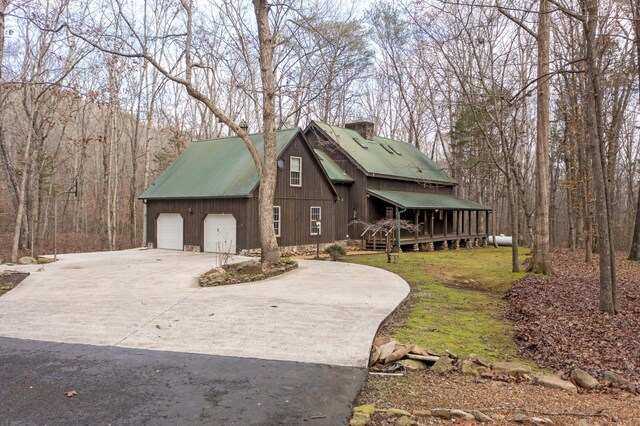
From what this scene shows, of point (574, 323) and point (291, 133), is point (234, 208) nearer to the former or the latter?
point (291, 133)

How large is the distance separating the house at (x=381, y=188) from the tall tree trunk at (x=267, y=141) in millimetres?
7775

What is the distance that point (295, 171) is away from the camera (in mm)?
21500

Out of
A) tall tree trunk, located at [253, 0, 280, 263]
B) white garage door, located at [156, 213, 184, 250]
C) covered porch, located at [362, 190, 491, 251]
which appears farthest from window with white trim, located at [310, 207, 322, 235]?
tall tree trunk, located at [253, 0, 280, 263]

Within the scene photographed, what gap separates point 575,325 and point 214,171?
17170 mm

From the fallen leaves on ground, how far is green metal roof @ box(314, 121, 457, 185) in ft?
42.1

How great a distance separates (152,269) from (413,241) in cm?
1492

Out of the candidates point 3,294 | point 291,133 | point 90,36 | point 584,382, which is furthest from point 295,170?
point 584,382

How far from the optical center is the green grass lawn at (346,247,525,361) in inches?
296

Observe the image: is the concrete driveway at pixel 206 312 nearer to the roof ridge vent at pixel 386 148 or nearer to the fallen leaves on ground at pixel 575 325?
the fallen leaves on ground at pixel 575 325

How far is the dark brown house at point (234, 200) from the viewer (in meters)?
19.3

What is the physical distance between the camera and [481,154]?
94.7ft

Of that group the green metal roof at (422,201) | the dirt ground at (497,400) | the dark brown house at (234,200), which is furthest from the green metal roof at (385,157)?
the dirt ground at (497,400)

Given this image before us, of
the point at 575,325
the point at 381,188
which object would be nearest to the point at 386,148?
the point at 381,188

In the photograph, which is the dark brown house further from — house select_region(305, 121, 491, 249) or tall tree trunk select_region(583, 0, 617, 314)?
tall tree trunk select_region(583, 0, 617, 314)
